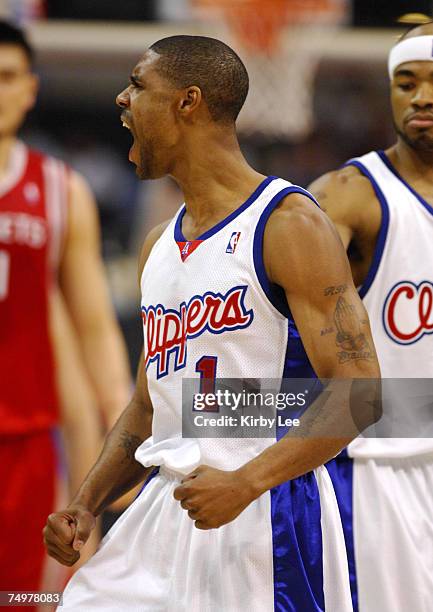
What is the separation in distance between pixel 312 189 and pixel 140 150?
0.89m

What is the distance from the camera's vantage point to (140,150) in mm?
3326

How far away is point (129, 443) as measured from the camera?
3.62 meters

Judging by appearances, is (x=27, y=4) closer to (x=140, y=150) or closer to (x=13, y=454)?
(x=13, y=454)

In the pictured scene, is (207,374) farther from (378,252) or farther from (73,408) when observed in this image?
(73,408)

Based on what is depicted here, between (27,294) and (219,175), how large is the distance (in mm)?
2217

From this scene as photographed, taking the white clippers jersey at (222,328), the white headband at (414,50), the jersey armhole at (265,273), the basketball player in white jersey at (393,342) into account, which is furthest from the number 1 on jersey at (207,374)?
the white headband at (414,50)

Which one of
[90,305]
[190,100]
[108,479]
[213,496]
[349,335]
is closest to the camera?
[213,496]

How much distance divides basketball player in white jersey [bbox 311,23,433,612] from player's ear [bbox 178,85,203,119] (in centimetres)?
80

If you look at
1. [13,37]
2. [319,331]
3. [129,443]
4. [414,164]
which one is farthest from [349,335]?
[13,37]

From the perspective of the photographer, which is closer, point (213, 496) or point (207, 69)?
point (213, 496)

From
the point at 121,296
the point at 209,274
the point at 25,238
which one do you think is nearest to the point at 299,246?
the point at 209,274

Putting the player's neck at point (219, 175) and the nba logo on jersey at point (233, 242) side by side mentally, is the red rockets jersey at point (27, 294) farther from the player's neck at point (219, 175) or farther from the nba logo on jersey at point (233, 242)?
the nba logo on jersey at point (233, 242)

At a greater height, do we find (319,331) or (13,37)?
(13,37)

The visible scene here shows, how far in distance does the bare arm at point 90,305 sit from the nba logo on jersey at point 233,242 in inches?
92.0
